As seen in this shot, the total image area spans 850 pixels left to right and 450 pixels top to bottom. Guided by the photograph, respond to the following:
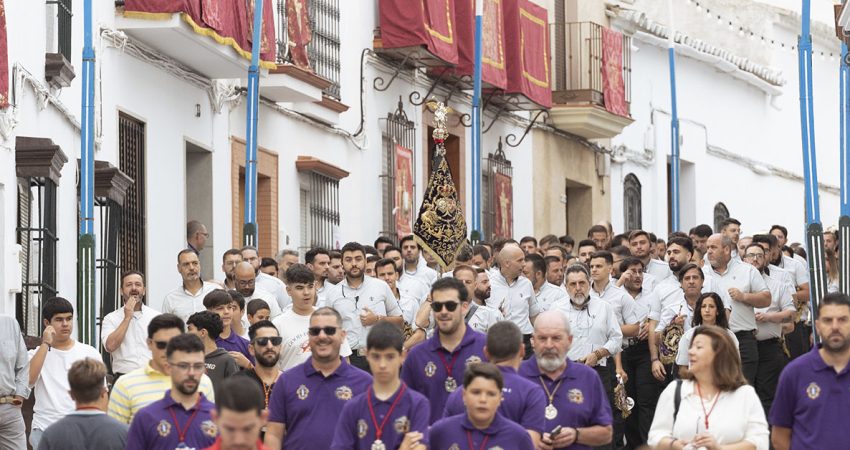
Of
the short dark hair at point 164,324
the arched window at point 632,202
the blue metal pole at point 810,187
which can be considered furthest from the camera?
the arched window at point 632,202

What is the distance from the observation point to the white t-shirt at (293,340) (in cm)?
1368

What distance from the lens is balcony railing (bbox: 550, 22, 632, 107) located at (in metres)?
A: 33.4

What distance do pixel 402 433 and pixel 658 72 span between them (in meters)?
27.7

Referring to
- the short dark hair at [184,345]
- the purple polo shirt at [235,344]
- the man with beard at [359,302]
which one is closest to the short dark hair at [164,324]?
the short dark hair at [184,345]

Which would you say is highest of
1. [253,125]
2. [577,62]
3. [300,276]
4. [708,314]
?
[577,62]

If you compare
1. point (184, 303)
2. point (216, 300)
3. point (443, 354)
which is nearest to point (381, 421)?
point (443, 354)

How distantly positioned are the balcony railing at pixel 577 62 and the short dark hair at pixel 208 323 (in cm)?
2098

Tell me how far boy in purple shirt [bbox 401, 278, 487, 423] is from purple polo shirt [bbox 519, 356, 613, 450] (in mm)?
572

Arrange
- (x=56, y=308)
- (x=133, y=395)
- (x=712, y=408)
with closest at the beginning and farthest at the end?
(x=712, y=408) → (x=133, y=395) → (x=56, y=308)

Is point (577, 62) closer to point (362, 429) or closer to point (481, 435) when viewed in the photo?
point (362, 429)

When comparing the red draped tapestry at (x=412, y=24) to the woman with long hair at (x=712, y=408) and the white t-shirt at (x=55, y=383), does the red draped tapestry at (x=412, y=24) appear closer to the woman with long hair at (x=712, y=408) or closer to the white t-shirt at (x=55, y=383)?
the white t-shirt at (x=55, y=383)

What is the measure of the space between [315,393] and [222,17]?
1055cm

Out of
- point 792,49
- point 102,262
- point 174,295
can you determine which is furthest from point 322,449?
point 792,49

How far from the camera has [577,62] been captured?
110 feet
